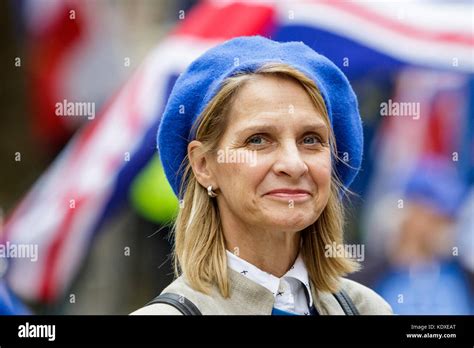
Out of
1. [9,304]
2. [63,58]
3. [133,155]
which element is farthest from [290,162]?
[9,304]

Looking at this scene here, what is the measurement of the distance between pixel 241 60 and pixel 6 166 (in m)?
1.38

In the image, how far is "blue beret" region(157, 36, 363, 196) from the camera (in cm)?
244

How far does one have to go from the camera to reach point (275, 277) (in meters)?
2.44

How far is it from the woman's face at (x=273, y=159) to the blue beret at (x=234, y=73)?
0.25ft

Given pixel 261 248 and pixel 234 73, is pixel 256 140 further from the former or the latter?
pixel 261 248

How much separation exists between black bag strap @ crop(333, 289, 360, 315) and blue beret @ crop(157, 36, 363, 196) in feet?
1.38

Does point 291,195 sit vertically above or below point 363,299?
above

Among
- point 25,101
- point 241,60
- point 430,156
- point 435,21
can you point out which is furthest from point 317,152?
A: point 25,101

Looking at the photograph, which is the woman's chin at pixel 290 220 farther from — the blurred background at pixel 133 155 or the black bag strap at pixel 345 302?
the blurred background at pixel 133 155

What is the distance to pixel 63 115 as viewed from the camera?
3.25 m

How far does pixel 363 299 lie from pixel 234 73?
0.98 meters

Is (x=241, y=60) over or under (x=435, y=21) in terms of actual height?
under

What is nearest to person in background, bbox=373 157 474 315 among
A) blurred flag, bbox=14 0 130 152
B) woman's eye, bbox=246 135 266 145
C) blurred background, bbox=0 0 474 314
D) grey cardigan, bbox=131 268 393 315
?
blurred background, bbox=0 0 474 314
